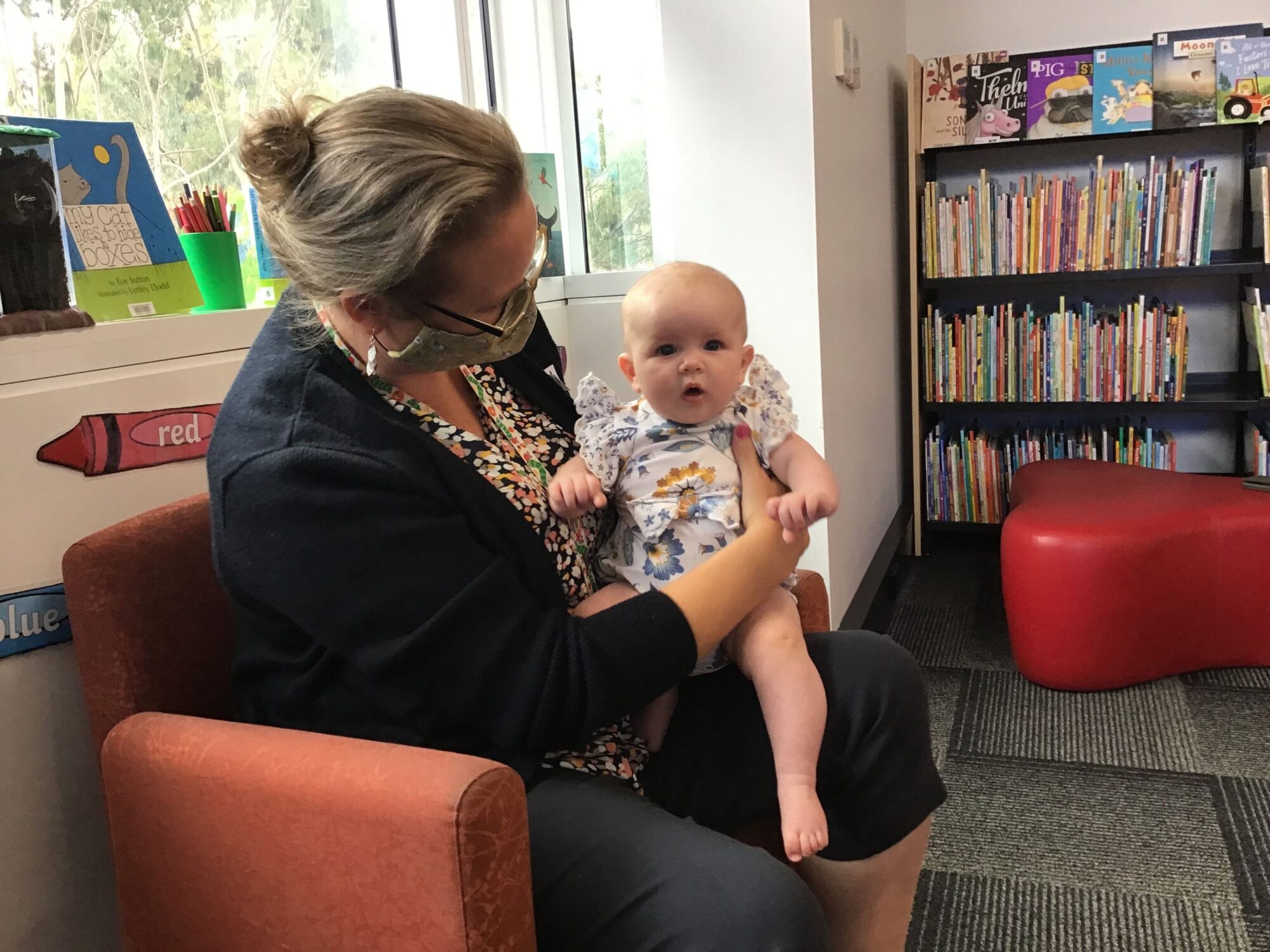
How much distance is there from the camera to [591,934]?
3.03 ft

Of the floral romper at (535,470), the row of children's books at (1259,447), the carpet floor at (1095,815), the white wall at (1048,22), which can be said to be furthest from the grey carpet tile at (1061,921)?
the white wall at (1048,22)

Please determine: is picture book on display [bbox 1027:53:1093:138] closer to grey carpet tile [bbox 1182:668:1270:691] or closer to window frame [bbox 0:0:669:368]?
window frame [bbox 0:0:669:368]

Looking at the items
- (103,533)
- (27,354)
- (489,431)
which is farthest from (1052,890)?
Result: (27,354)

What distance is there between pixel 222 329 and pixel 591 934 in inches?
37.3

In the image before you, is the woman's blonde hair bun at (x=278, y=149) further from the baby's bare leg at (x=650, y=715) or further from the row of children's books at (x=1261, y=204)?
the row of children's books at (x=1261, y=204)

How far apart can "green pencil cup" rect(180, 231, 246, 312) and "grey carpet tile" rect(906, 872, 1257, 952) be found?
1.41 metres

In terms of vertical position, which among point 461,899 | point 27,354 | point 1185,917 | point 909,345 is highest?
point 27,354

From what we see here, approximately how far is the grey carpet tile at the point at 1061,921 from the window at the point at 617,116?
1.46 metres

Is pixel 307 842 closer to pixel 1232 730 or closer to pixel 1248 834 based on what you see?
pixel 1248 834

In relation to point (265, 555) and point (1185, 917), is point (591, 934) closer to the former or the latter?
point (265, 555)

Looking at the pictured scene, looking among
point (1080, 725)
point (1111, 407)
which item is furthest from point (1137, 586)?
point (1111, 407)

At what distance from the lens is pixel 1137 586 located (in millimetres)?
2260

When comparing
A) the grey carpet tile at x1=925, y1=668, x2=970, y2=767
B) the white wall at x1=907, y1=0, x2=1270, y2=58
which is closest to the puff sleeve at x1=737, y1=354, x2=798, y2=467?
the grey carpet tile at x1=925, y1=668, x2=970, y2=767

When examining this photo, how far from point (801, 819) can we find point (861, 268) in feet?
6.01
